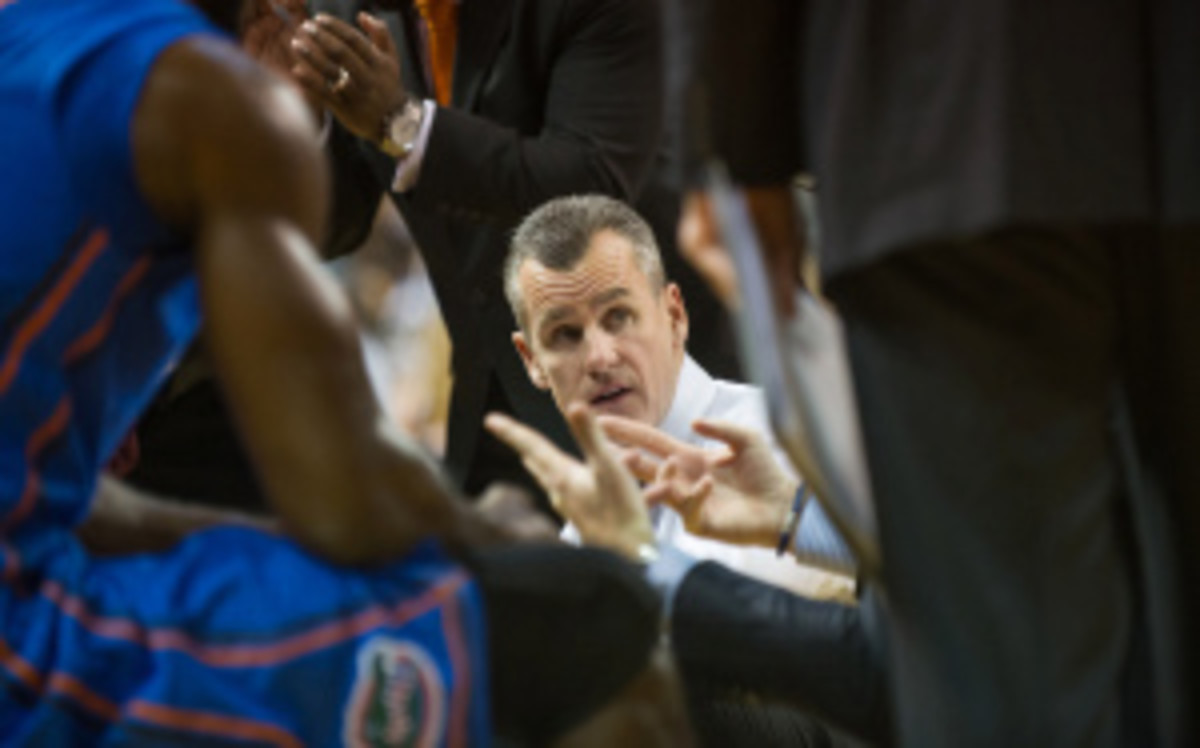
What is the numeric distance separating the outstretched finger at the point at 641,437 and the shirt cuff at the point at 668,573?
351 mm

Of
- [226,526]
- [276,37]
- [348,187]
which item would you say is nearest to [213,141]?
[226,526]

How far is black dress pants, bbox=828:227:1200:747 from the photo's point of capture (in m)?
1.30

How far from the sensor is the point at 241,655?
1552 millimetres

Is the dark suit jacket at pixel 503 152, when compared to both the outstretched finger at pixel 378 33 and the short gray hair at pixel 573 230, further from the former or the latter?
the outstretched finger at pixel 378 33

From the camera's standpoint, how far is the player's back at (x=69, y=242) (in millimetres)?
1593

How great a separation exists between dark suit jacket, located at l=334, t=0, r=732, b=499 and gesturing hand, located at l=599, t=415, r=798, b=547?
758 millimetres

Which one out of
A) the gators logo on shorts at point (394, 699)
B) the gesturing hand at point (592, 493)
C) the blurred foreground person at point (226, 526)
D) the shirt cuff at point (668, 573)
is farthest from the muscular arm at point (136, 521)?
the shirt cuff at point (668, 573)

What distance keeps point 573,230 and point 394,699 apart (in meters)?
1.75

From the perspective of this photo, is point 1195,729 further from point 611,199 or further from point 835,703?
point 611,199

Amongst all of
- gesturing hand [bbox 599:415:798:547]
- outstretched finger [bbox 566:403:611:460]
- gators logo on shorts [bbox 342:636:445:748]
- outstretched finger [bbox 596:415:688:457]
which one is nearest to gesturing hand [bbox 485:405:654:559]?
outstretched finger [bbox 566:403:611:460]

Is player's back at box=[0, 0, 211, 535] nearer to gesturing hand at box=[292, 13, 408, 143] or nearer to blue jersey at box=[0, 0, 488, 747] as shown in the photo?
blue jersey at box=[0, 0, 488, 747]

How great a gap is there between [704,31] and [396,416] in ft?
13.1

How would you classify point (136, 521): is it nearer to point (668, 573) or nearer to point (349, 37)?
point (668, 573)

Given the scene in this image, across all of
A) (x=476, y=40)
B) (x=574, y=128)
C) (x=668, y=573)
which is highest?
(x=476, y=40)
